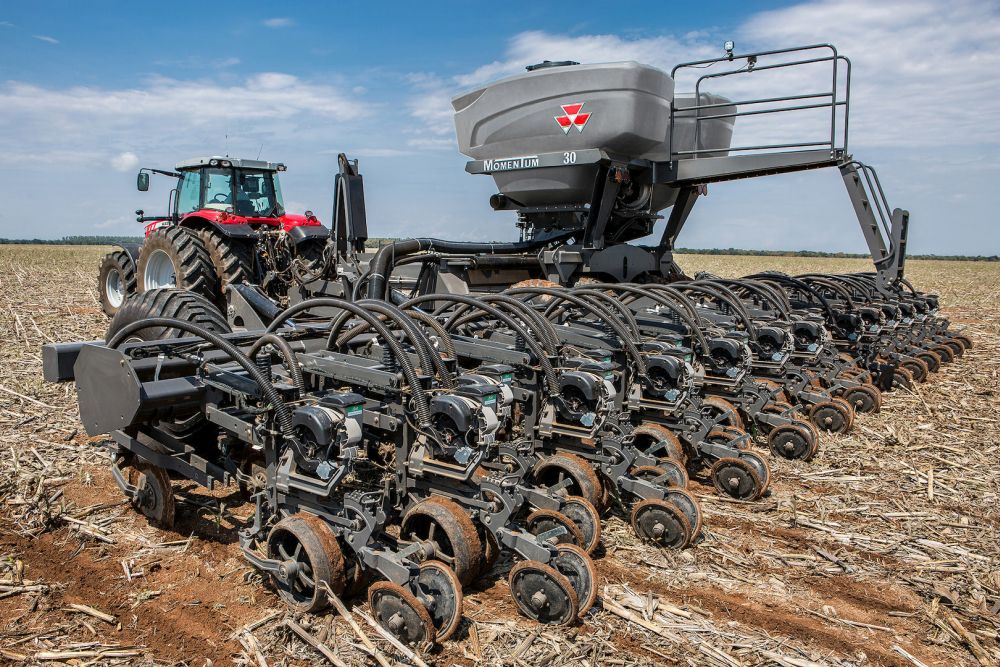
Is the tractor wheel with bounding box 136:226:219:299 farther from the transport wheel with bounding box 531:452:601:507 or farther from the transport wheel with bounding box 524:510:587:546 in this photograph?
the transport wheel with bounding box 524:510:587:546

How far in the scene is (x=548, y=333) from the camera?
4.73 m

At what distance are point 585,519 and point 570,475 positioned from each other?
51cm

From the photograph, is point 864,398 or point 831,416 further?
point 864,398

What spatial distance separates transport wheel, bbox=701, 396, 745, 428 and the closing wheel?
2.73 metres

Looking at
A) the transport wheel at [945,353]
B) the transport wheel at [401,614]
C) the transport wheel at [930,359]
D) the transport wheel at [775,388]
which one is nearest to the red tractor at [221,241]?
the transport wheel at [775,388]

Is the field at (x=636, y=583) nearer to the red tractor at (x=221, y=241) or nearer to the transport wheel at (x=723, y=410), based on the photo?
the transport wheel at (x=723, y=410)

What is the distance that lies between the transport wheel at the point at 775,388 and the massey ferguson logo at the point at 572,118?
3.38m

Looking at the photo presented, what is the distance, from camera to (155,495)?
425cm

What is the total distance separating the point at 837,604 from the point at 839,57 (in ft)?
19.1

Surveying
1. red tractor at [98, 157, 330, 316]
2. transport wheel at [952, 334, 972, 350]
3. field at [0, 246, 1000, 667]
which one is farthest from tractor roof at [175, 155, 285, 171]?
transport wheel at [952, 334, 972, 350]

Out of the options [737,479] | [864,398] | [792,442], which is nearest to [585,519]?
[737,479]

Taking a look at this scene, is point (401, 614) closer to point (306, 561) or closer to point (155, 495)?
point (306, 561)

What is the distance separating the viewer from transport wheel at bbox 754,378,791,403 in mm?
6312

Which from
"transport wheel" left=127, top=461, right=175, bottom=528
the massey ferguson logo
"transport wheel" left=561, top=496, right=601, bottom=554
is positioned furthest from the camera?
the massey ferguson logo
